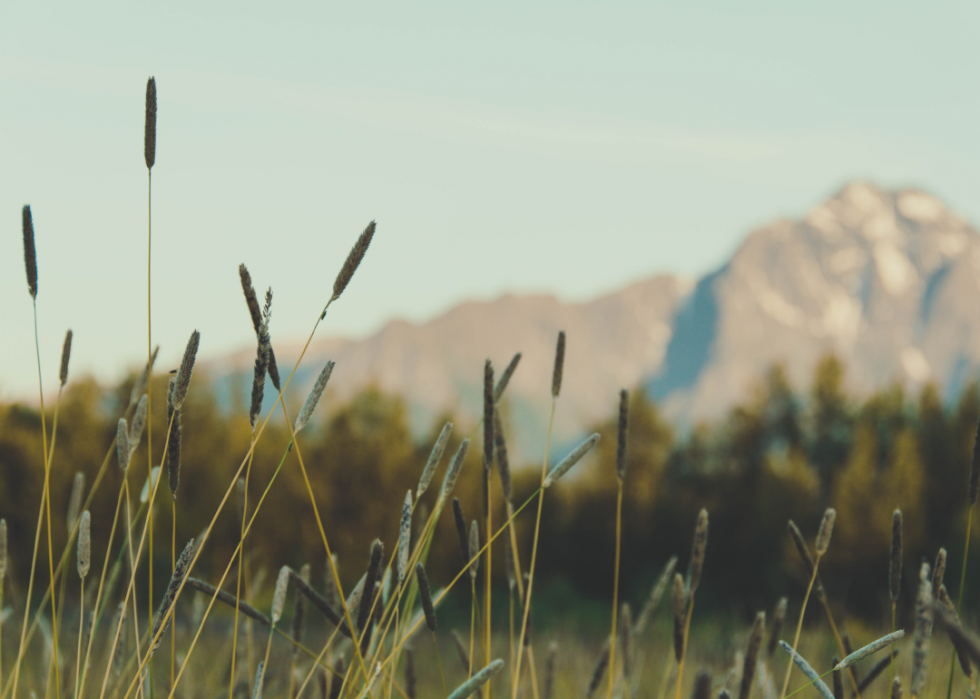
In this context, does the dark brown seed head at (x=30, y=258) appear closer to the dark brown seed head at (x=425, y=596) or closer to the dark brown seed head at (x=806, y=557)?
the dark brown seed head at (x=425, y=596)

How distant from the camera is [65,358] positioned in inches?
48.8

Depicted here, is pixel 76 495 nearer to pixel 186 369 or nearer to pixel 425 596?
pixel 186 369

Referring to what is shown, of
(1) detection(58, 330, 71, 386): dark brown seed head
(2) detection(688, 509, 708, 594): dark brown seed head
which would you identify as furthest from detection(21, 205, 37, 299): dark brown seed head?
(2) detection(688, 509, 708, 594): dark brown seed head

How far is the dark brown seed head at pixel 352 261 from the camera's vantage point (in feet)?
2.89

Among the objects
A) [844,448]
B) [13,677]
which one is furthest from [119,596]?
[844,448]

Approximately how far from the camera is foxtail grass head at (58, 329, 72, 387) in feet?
4.03

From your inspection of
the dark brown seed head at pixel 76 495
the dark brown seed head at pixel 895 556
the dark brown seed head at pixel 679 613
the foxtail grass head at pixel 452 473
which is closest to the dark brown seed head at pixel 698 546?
the dark brown seed head at pixel 679 613

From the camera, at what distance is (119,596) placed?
13648 millimetres

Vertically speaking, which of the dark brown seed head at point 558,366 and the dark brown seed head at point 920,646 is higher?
the dark brown seed head at point 558,366

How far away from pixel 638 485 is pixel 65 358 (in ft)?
63.6

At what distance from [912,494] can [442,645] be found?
10271 millimetres

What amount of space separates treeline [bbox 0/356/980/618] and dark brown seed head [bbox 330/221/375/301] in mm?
15383

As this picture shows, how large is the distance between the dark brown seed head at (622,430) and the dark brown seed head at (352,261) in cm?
45

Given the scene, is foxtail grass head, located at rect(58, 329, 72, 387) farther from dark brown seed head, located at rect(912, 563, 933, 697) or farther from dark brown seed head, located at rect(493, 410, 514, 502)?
dark brown seed head, located at rect(912, 563, 933, 697)
